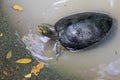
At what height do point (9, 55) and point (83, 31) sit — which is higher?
point (83, 31)

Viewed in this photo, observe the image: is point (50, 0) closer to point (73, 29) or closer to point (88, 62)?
point (73, 29)

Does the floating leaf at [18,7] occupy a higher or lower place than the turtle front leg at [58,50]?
higher

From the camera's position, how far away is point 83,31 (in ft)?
5.44

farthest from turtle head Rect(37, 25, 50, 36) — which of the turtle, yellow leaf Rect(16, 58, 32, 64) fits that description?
yellow leaf Rect(16, 58, 32, 64)

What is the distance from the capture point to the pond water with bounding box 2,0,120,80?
5.36 ft

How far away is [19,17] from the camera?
1750 millimetres

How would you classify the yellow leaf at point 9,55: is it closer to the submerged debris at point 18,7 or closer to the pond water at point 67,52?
the pond water at point 67,52

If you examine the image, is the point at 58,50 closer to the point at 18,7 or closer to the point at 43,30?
the point at 43,30

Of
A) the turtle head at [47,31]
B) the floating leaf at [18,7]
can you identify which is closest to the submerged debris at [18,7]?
the floating leaf at [18,7]

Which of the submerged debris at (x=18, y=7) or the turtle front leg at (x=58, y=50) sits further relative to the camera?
the submerged debris at (x=18, y=7)

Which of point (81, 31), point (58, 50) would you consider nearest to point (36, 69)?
point (58, 50)

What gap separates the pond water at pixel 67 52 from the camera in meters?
1.63

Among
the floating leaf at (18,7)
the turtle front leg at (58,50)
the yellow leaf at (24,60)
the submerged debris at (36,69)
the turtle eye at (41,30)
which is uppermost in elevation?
the floating leaf at (18,7)

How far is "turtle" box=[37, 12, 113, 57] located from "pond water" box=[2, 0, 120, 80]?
3 centimetres
